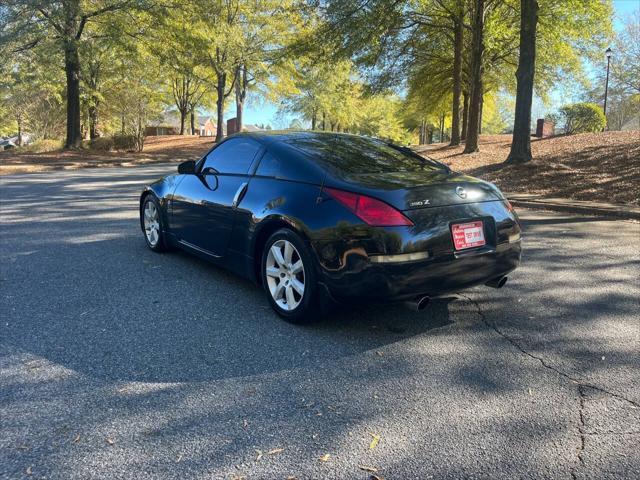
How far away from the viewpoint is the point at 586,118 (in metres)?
29.9

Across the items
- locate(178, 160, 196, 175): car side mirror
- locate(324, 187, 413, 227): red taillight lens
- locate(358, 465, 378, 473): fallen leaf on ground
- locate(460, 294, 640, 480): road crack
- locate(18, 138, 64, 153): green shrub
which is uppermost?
locate(18, 138, 64, 153): green shrub

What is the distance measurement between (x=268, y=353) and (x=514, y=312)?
2.13 meters

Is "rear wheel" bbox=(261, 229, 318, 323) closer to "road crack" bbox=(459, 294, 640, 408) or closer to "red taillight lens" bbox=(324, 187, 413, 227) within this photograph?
"red taillight lens" bbox=(324, 187, 413, 227)

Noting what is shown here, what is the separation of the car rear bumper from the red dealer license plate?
0.19 ft

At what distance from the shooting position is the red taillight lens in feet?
11.2

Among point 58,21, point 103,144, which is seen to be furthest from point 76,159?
point 103,144

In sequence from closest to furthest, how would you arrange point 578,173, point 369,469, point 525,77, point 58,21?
point 369,469
point 578,173
point 525,77
point 58,21

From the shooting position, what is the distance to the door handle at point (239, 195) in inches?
174

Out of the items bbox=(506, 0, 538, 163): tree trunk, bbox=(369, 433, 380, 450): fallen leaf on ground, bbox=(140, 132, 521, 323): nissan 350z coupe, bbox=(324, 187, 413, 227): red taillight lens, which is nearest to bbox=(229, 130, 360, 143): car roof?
bbox=(140, 132, 521, 323): nissan 350z coupe

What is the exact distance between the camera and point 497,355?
3.38 metres

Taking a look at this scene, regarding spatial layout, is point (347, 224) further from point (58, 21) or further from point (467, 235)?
point (58, 21)

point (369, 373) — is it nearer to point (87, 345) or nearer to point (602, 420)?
point (602, 420)

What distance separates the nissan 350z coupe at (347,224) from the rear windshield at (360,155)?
0.04ft

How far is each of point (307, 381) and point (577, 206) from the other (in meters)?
8.03
